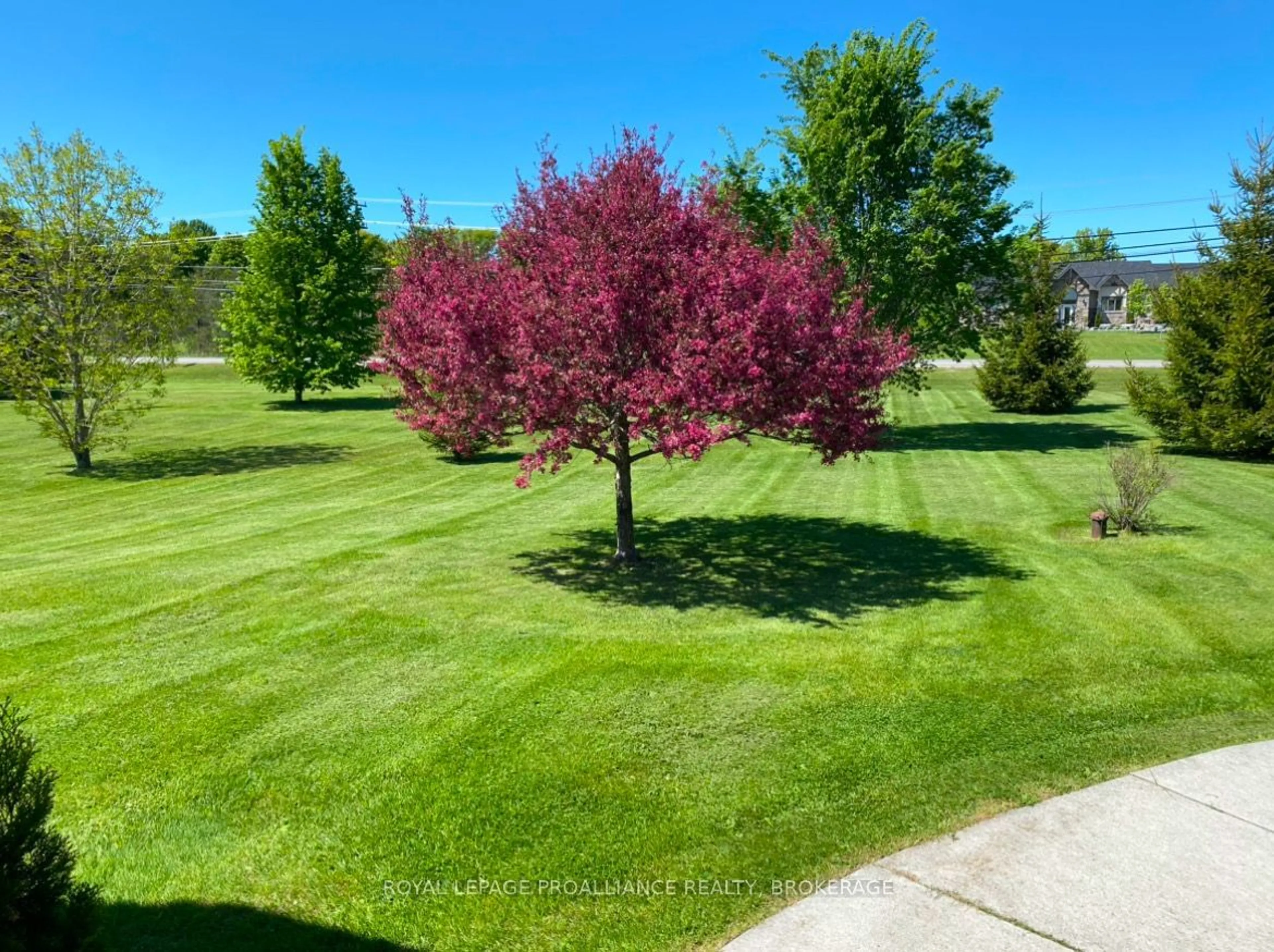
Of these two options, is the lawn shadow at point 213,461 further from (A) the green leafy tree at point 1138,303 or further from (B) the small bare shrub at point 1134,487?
(A) the green leafy tree at point 1138,303

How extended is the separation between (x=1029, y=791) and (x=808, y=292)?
5.33 meters

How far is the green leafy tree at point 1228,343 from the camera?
1961 cm

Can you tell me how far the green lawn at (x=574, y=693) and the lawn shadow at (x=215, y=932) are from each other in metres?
0.02

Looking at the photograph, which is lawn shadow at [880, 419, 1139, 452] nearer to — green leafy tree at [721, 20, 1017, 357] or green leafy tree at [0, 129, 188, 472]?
green leafy tree at [721, 20, 1017, 357]

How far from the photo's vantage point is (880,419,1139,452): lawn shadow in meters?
23.0

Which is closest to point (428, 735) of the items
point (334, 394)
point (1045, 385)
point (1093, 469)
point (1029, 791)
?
point (1029, 791)

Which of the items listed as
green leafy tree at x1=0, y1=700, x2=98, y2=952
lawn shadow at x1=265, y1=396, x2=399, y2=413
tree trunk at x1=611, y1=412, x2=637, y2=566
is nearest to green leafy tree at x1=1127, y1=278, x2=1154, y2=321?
lawn shadow at x1=265, y1=396, x2=399, y2=413

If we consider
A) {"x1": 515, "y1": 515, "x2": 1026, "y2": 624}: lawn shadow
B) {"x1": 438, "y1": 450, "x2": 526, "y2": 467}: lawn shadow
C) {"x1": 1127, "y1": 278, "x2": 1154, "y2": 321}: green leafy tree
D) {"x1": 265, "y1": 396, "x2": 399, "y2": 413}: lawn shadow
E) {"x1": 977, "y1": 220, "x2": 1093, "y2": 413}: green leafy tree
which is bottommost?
{"x1": 515, "y1": 515, "x2": 1026, "y2": 624}: lawn shadow

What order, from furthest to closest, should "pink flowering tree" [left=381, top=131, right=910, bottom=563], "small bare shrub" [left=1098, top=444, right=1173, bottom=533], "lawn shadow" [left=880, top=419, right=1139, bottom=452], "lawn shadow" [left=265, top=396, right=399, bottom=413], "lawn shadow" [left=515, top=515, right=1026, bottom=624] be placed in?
"lawn shadow" [left=265, top=396, right=399, bottom=413] → "lawn shadow" [left=880, top=419, right=1139, bottom=452] → "small bare shrub" [left=1098, top=444, right=1173, bottom=533] → "lawn shadow" [left=515, top=515, right=1026, bottom=624] → "pink flowering tree" [left=381, top=131, right=910, bottom=563]

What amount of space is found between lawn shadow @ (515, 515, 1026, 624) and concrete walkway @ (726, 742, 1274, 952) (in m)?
3.97

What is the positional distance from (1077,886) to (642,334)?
247 inches

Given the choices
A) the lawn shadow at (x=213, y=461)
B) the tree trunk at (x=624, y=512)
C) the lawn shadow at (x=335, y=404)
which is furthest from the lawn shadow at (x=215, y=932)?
the lawn shadow at (x=335, y=404)

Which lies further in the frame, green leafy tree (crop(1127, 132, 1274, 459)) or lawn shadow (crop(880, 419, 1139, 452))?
lawn shadow (crop(880, 419, 1139, 452))

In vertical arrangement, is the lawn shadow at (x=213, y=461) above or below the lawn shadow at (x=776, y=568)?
above
